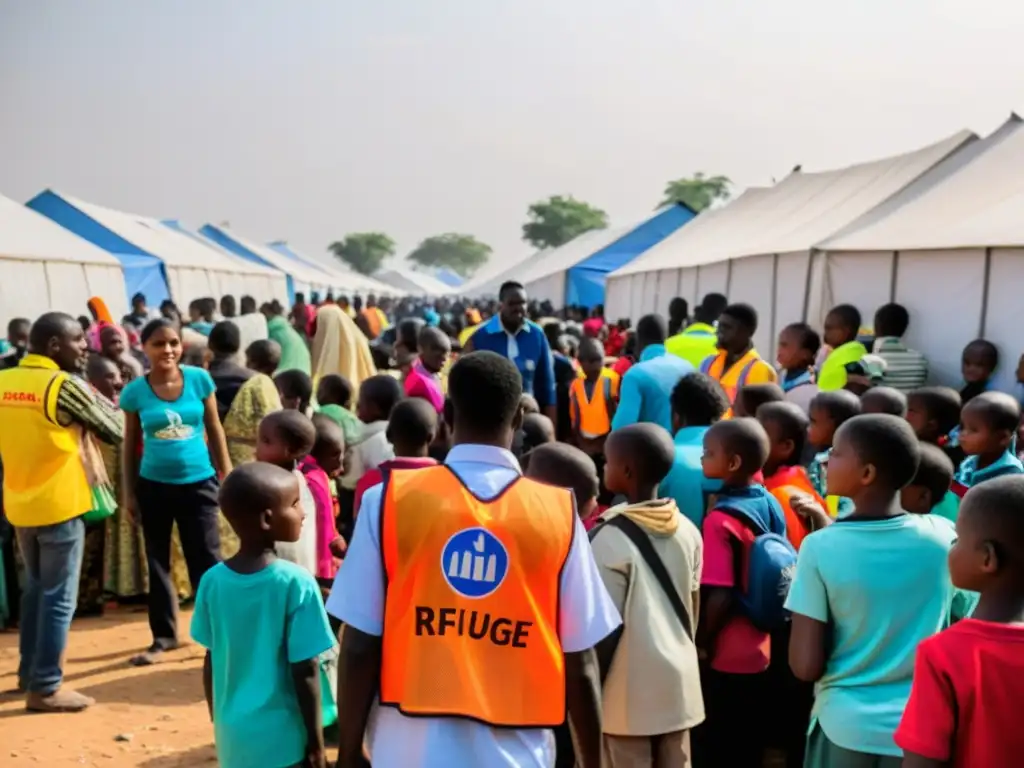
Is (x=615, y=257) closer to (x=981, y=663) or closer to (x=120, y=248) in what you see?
(x=120, y=248)

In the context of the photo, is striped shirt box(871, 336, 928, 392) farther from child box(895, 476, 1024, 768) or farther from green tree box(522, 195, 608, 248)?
green tree box(522, 195, 608, 248)

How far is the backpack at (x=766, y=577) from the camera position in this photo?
330 cm

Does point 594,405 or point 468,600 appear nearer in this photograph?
point 468,600

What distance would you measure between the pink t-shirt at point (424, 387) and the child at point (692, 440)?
7.42 ft

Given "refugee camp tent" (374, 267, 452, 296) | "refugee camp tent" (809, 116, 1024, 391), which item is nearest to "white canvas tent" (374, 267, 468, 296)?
"refugee camp tent" (374, 267, 452, 296)

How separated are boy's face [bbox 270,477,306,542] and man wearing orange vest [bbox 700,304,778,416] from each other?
3106 millimetres

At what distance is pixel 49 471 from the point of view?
481 centimetres

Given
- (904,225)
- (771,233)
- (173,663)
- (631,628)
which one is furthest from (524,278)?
(631,628)

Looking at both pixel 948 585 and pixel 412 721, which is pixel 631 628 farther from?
pixel 412 721

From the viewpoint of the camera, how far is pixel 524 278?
3391 cm

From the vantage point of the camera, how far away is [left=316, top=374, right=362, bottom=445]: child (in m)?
5.60

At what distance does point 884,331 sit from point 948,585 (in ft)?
21.3

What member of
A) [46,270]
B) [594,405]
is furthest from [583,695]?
[46,270]

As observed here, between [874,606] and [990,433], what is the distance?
1887 mm
